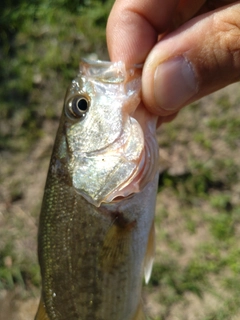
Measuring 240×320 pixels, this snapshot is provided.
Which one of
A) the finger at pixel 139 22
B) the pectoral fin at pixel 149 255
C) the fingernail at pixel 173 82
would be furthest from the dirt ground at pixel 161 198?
the fingernail at pixel 173 82

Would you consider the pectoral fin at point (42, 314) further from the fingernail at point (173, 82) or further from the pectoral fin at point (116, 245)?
the fingernail at point (173, 82)

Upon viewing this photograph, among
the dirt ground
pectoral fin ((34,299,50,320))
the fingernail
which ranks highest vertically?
the fingernail

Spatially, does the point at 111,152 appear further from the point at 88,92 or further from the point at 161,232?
the point at 161,232

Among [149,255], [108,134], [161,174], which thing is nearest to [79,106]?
[108,134]

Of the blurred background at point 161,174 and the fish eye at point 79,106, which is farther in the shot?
the blurred background at point 161,174

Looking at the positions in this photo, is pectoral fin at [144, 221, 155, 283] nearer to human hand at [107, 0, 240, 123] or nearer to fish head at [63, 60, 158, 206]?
fish head at [63, 60, 158, 206]

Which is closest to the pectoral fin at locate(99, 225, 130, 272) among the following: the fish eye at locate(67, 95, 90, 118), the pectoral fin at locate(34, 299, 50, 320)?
the pectoral fin at locate(34, 299, 50, 320)

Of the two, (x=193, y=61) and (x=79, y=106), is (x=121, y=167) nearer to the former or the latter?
(x=79, y=106)
